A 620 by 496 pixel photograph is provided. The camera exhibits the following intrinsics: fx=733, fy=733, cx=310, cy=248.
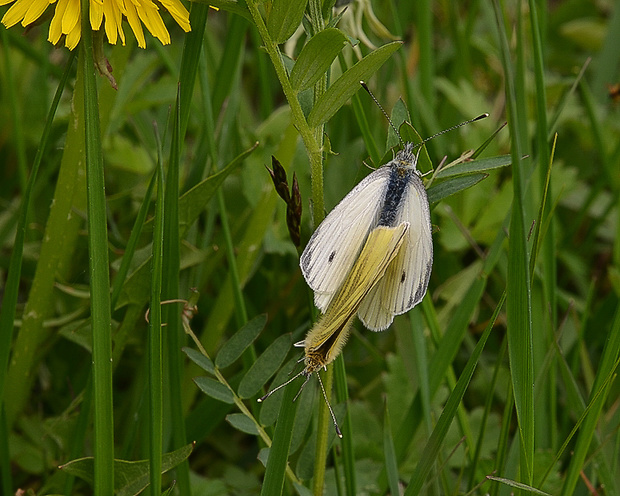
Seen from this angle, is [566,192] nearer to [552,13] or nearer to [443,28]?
[443,28]

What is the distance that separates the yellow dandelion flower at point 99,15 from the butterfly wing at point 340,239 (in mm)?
330

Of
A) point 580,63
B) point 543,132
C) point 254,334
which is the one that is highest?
point 580,63

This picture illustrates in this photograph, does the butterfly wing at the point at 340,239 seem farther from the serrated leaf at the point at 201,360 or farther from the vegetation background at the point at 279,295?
the serrated leaf at the point at 201,360

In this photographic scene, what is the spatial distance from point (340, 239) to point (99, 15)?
446mm

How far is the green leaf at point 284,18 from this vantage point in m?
0.92

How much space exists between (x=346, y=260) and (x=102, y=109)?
2.01 ft

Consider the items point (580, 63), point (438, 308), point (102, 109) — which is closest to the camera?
point (102, 109)

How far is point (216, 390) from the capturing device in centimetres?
122

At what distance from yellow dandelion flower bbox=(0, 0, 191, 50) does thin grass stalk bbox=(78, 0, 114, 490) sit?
0.02 meters

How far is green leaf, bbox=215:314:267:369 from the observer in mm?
1204

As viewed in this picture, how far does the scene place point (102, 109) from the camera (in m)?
1.37

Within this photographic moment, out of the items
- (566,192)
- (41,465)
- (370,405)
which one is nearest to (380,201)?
(370,405)

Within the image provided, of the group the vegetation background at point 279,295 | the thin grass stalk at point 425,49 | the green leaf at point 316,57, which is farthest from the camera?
the thin grass stalk at point 425,49

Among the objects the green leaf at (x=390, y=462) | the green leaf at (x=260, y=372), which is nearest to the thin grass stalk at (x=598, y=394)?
the green leaf at (x=390, y=462)
